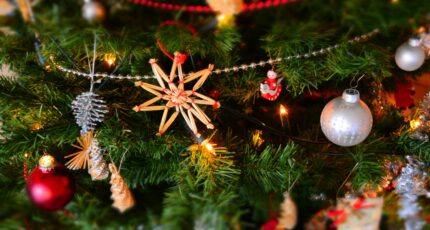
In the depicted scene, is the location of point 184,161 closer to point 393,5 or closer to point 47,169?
point 47,169

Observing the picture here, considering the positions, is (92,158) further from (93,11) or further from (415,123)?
(415,123)

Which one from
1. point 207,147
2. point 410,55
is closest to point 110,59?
point 207,147

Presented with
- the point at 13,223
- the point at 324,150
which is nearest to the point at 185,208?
the point at 13,223

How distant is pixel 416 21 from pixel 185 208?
347 millimetres

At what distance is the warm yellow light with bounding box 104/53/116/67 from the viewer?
24.7 inches

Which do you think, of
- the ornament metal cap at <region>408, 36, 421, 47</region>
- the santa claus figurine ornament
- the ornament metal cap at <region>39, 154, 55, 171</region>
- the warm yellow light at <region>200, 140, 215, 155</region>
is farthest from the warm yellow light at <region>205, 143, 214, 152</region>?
the ornament metal cap at <region>408, 36, 421, 47</region>

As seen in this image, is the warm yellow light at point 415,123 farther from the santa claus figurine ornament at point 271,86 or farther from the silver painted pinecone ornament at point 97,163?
the silver painted pinecone ornament at point 97,163

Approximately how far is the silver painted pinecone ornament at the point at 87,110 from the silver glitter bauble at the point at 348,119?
13.7 inches

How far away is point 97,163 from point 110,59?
6.9 inches

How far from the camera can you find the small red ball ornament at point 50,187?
542mm

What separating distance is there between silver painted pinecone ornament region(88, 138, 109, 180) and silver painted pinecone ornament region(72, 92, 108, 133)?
0.04 m

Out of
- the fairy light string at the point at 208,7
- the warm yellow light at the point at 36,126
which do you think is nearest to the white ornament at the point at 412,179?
the fairy light string at the point at 208,7

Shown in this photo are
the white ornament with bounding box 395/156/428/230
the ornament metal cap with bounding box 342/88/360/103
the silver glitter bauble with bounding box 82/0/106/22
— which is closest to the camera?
the silver glitter bauble with bounding box 82/0/106/22

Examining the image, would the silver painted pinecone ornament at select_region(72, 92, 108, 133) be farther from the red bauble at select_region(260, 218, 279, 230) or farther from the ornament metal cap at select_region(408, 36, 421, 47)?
the ornament metal cap at select_region(408, 36, 421, 47)
